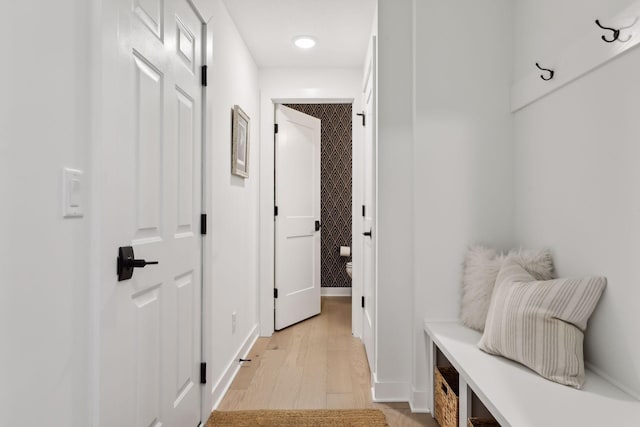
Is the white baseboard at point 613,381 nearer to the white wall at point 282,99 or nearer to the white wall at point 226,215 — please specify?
the white wall at point 226,215

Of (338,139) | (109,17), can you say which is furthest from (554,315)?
(338,139)

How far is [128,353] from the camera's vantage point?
1.30 m

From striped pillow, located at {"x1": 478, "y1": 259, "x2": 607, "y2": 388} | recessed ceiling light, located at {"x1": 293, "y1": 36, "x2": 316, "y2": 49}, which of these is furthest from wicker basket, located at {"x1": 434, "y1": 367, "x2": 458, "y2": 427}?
recessed ceiling light, located at {"x1": 293, "y1": 36, "x2": 316, "y2": 49}

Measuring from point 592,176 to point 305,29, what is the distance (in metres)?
2.14

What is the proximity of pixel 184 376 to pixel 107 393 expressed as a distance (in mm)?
685

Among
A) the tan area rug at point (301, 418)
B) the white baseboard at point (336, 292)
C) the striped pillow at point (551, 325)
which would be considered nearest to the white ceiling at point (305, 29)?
the striped pillow at point (551, 325)

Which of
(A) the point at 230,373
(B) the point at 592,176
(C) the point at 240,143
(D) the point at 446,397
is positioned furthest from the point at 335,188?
(B) the point at 592,176

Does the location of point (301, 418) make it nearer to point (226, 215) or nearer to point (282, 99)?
point (226, 215)

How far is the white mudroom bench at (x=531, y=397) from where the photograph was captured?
1172 mm

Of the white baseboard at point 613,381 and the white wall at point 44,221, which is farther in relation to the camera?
the white baseboard at point 613,381

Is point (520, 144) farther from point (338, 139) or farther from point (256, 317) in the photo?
point (338, 139)

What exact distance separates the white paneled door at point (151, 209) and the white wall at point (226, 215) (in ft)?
0.45

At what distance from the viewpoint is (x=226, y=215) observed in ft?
8.38

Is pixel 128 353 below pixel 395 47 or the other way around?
below
